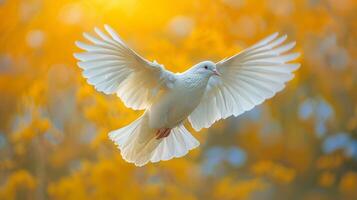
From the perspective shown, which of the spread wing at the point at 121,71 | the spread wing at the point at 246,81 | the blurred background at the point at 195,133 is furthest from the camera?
the blurred background at the point at 195,133

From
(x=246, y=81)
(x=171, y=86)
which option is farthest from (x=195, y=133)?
(x=171, y=86)

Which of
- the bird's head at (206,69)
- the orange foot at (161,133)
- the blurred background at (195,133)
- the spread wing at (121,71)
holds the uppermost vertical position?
the blurred background at (195,133)

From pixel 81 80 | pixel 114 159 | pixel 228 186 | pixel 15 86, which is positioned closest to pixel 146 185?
pixel 114 159

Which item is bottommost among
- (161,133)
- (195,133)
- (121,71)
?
(161,133)

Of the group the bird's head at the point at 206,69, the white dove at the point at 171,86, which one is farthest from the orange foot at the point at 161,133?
the bird's head at the point at 206,69

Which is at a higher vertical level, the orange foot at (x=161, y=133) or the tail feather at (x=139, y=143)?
the tail feather at (x=139, y=143)

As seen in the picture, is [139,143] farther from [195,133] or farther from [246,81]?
[195,133]

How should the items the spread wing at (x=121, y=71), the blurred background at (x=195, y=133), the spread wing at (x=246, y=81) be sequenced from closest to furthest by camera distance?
the spread wing at (x=121, y=71), the spread wing at (x=246, y=81), the blurred background at (x=195, y=133)

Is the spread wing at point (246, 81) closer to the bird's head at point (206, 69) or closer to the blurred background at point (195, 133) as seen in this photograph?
the bird's head at point (206, 69)
